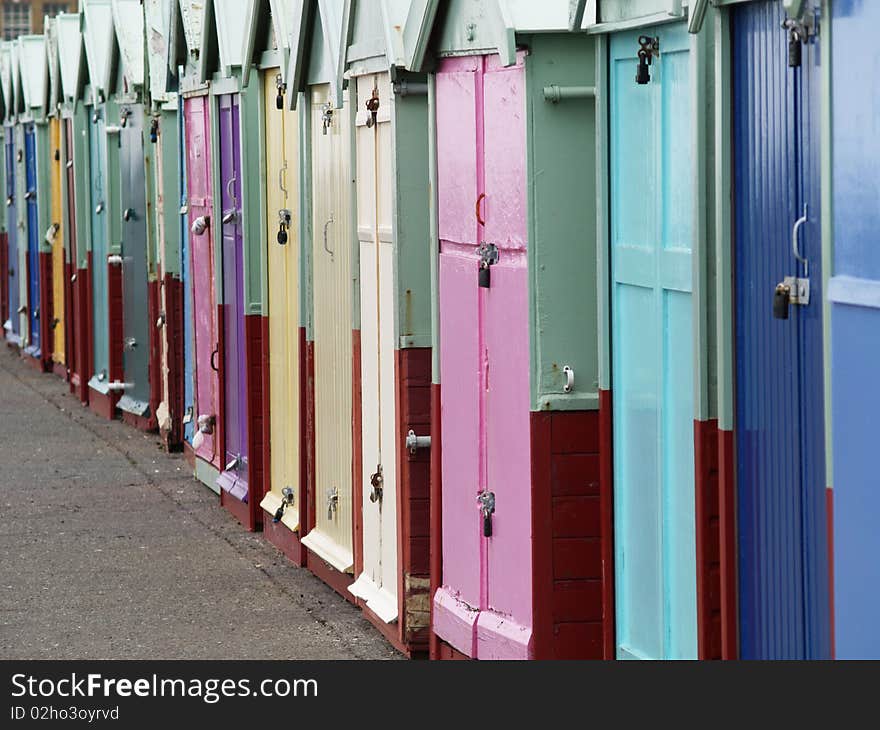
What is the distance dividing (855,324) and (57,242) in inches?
605

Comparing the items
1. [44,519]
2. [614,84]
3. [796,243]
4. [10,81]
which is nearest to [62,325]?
[10,81]

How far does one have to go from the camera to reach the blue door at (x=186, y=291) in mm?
12125

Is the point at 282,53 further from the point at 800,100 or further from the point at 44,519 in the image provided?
the point at 800,100

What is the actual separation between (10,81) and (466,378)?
1584 centimetres

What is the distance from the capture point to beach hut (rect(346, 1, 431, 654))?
276 inches

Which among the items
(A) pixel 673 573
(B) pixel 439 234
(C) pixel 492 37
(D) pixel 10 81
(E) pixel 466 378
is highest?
(D) pixel 10 81

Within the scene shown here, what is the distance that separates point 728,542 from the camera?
4680 millimetres

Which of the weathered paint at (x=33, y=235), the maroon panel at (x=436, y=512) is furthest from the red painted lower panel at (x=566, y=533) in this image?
the weathered paint at (x=33, y=235)

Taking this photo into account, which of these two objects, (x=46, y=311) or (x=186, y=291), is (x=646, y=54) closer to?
(x=186, y=291)

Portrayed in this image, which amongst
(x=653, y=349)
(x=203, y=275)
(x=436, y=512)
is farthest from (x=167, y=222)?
(x=653, y=349)

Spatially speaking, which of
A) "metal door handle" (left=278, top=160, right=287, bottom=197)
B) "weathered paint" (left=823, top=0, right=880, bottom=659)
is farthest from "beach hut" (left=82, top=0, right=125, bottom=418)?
"weathered paint" (left=823, top=0, right=880, bottom=659)

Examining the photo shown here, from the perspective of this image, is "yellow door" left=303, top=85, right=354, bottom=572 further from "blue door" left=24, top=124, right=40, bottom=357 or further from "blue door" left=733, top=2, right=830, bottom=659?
"blue door" left=24, top=124, right=40, bottom=357

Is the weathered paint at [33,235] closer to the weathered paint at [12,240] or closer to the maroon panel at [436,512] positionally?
the weathered paint at [12,240]

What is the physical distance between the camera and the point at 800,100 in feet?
13.7
